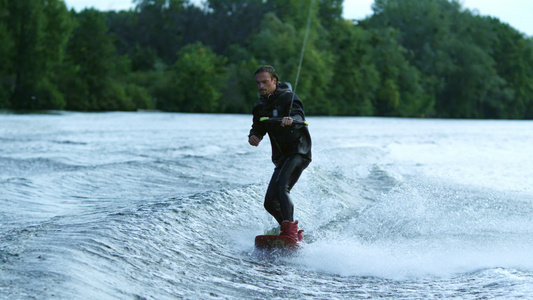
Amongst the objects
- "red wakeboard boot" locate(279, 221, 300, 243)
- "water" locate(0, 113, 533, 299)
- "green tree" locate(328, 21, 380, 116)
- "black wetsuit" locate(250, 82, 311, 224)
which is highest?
"green tree" locate(328, 21, 380, 116)

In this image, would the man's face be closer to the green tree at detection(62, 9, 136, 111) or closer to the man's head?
the man's head

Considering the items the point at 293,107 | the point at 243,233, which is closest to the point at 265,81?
the point at 293,107

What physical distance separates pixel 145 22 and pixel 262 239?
256 ft

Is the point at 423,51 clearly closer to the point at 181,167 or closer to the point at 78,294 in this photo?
the point at 181,167

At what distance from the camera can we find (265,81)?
6.18 metres

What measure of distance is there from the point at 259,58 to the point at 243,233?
5125 centimetres

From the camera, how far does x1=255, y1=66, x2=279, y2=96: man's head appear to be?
20.3 ft

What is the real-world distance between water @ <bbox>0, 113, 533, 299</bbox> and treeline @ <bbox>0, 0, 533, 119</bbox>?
104ft

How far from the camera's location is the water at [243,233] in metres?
4.91

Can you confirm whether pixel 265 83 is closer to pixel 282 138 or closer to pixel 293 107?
pixel 293 107

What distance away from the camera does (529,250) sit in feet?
20.7

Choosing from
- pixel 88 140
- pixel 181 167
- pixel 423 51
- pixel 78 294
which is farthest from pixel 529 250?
pixel 423 51

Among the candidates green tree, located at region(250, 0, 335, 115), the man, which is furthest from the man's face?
green tree, located at region(250, 0, 335, 115)

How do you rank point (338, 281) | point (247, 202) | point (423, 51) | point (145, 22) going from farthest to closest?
point (145, 22) → point (423, 51) → point (247, 202) → point (338, 281)
